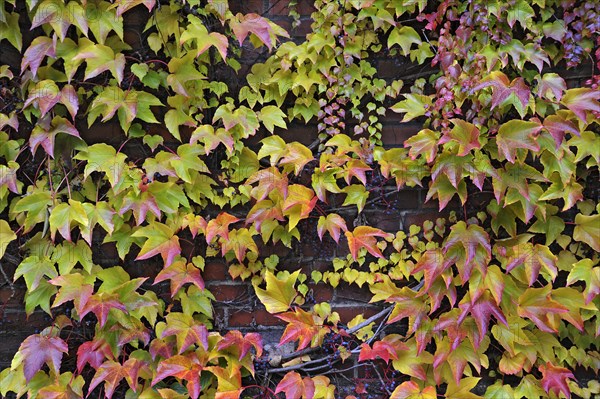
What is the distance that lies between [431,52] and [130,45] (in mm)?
964

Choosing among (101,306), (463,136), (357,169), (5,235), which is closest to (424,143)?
(463,136)

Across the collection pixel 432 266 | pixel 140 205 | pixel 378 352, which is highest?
pixel 140 205

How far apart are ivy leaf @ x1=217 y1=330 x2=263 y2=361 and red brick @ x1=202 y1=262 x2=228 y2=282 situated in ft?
0.65

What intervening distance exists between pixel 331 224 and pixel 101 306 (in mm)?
737

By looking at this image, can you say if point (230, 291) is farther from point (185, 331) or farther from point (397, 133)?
point (397, 133)

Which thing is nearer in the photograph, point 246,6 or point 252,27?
point 252,27

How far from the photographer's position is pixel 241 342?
1.64 meters

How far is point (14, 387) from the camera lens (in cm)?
166

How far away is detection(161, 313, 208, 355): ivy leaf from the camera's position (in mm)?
1618

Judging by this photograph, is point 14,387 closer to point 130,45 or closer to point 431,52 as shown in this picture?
point 130,45

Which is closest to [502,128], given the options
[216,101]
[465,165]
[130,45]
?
[465,165]

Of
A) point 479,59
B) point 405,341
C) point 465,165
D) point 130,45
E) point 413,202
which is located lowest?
point 405,341

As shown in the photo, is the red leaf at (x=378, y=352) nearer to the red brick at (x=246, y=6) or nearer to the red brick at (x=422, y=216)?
the red brick at (x=422, y=216)

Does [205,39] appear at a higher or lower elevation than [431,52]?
higher
